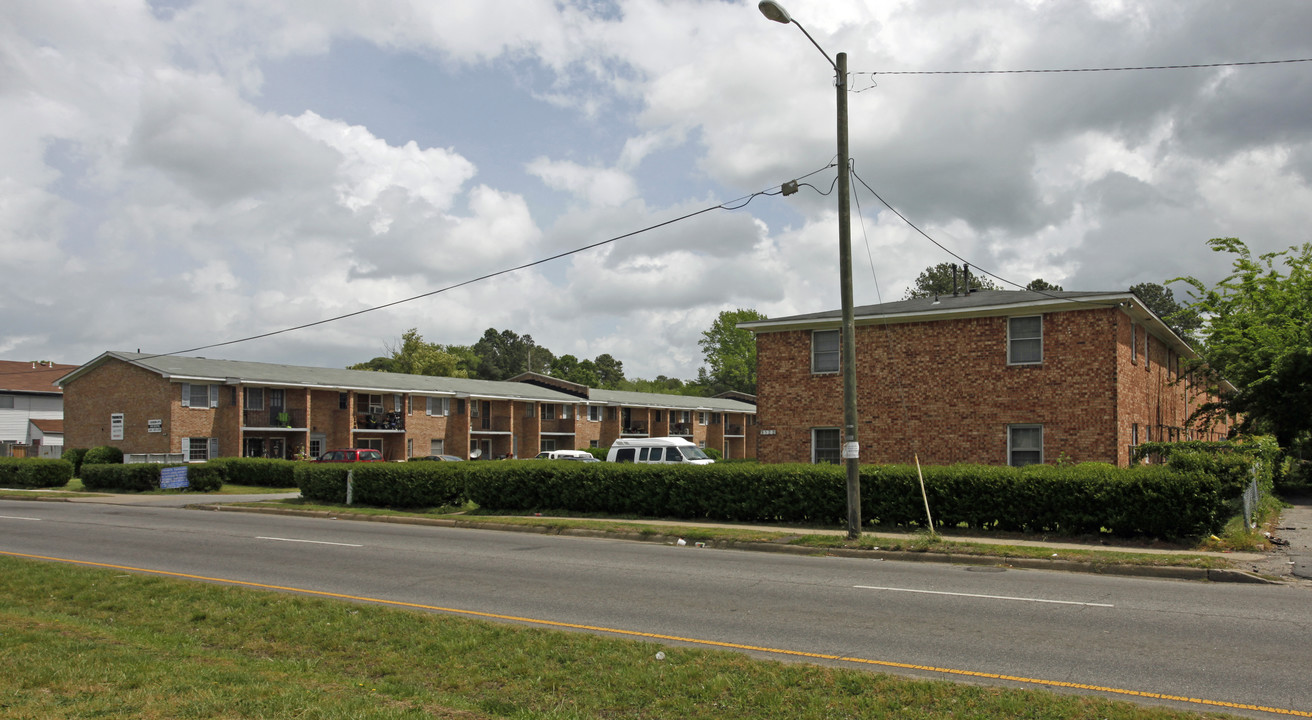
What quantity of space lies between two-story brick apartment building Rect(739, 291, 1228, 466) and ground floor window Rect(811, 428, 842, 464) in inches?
1.2

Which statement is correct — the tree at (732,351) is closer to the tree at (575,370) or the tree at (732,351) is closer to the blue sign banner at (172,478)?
the tree at (575,370)

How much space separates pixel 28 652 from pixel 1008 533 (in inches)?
611

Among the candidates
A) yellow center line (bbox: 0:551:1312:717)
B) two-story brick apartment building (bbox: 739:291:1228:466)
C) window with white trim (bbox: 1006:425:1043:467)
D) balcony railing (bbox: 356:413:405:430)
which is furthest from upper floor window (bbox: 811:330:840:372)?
balcony railing (bbox: 356:413:405:430)

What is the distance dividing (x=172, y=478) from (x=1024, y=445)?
31006 mm

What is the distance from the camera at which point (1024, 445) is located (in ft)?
79.3

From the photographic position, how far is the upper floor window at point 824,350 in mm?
27062

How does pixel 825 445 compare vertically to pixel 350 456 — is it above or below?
above

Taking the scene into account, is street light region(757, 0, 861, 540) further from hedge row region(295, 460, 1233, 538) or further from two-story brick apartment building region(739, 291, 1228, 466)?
two-story brick apartment building region(739, 291, 1228, 466)

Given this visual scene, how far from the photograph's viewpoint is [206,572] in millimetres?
13117

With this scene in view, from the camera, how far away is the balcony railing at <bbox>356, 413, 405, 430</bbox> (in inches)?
2009

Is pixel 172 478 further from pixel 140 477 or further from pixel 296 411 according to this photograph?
pixel 296 411

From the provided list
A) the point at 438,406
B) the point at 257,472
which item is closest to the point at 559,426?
the point at 438,406

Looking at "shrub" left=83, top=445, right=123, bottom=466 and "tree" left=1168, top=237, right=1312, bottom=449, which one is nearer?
"tree" left=1168, top=237, right=1312, bottom=449

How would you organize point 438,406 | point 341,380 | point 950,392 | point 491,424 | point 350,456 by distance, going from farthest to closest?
point 491,424
point 438,406
point 341,380
point 350,456
point 950,392
